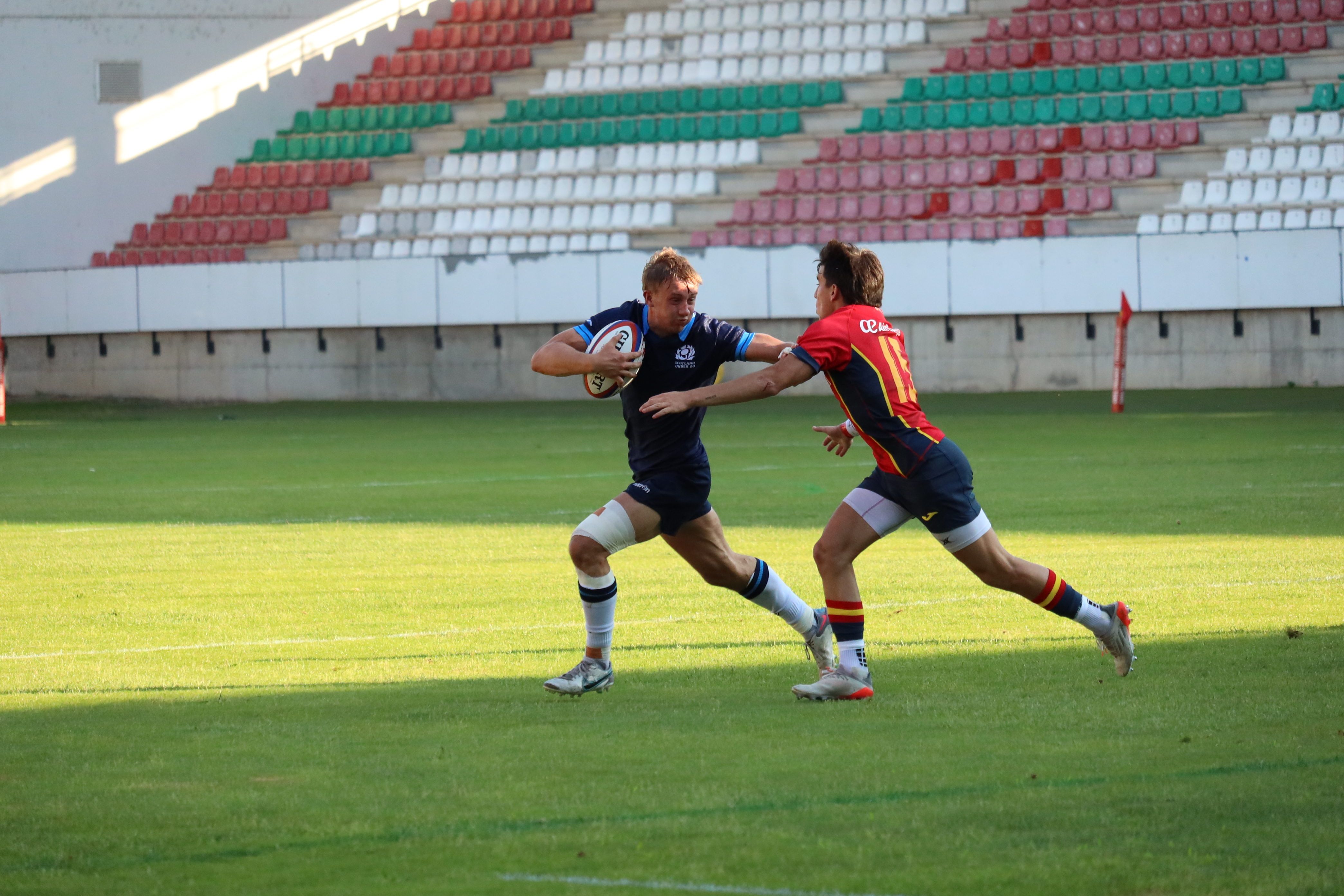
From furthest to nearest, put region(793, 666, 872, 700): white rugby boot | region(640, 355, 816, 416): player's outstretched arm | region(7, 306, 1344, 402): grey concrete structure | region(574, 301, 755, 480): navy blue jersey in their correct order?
region(7, 306, 1344, 402): grey concrete structure
region(574, 301, 755, 480): navy blue jersey
region(793, 666, 872, 700): white rugby boot
region(640, 355, 816, 416): player's outstretched arm

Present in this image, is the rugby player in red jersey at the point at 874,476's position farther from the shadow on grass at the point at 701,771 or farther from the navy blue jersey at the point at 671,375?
the navy blue jersey at the point at 671,375

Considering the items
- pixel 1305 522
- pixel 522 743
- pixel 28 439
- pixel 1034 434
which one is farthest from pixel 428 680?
pixel 28 439

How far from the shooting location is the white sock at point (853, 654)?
23.0 feet

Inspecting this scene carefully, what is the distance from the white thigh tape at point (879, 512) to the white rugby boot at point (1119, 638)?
0.92 m

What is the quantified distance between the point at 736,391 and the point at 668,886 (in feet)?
9.35

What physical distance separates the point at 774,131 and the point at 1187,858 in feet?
115

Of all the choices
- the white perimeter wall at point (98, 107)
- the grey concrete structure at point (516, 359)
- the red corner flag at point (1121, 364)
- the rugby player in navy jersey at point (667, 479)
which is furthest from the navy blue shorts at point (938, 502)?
the white perimeter wall at point (98, 107)

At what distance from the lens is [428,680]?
757 cm

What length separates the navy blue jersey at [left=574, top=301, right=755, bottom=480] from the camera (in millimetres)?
7355

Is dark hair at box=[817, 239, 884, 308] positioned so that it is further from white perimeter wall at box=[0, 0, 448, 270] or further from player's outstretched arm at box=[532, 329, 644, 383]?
white perimeter wall at box=[0, 0, 448, 270]

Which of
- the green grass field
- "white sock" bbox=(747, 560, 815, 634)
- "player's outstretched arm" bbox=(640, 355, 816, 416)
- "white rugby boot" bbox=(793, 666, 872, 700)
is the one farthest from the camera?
"white sock" bbox=(747, 560, 815, 634)

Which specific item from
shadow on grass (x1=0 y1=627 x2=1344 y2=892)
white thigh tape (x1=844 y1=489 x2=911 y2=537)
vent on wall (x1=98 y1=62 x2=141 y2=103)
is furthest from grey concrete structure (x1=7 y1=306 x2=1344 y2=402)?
shadow on grass (x1=0 y1=627 x2=1344 y2=892)

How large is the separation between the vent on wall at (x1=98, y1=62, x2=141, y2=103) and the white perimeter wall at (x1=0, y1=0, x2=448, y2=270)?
0.13 metres

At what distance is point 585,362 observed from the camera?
7012mm
